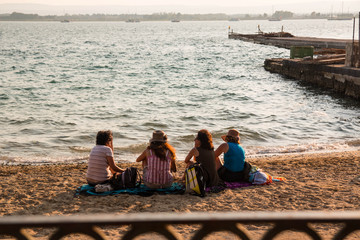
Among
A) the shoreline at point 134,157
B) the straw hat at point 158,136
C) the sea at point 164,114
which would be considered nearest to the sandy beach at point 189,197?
the straw hat at point 158,136

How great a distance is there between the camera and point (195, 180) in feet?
23.9

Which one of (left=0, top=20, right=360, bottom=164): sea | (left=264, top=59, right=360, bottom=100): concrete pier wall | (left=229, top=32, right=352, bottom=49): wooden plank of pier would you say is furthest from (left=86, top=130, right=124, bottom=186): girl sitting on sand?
(left=229, top=32, right=352, bottom=49): wooden plank of pier

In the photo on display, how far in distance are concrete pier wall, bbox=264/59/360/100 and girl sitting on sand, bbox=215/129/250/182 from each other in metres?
14.6

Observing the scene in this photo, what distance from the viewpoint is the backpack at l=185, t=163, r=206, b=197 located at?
23.9 ft

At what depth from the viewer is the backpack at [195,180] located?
7289 mm

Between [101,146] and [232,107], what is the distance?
44.6 feet

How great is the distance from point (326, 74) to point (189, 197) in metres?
19.9

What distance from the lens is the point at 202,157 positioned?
762cm

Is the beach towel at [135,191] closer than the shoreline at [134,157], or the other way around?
the beach towel at [135,191]

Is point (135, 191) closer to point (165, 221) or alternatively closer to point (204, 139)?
point (204, 139)

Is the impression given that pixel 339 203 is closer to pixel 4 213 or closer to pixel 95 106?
pixel 4 213

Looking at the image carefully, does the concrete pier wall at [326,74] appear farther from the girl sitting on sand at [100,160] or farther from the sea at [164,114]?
the girl sitting on sand at [100,160]

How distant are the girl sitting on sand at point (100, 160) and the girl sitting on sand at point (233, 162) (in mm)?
2084

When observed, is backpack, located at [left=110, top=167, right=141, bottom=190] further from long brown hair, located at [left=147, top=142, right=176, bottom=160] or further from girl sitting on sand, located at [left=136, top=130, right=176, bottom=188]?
long brown hair, located at [left=147, top=142, right=176, bottom=160]
